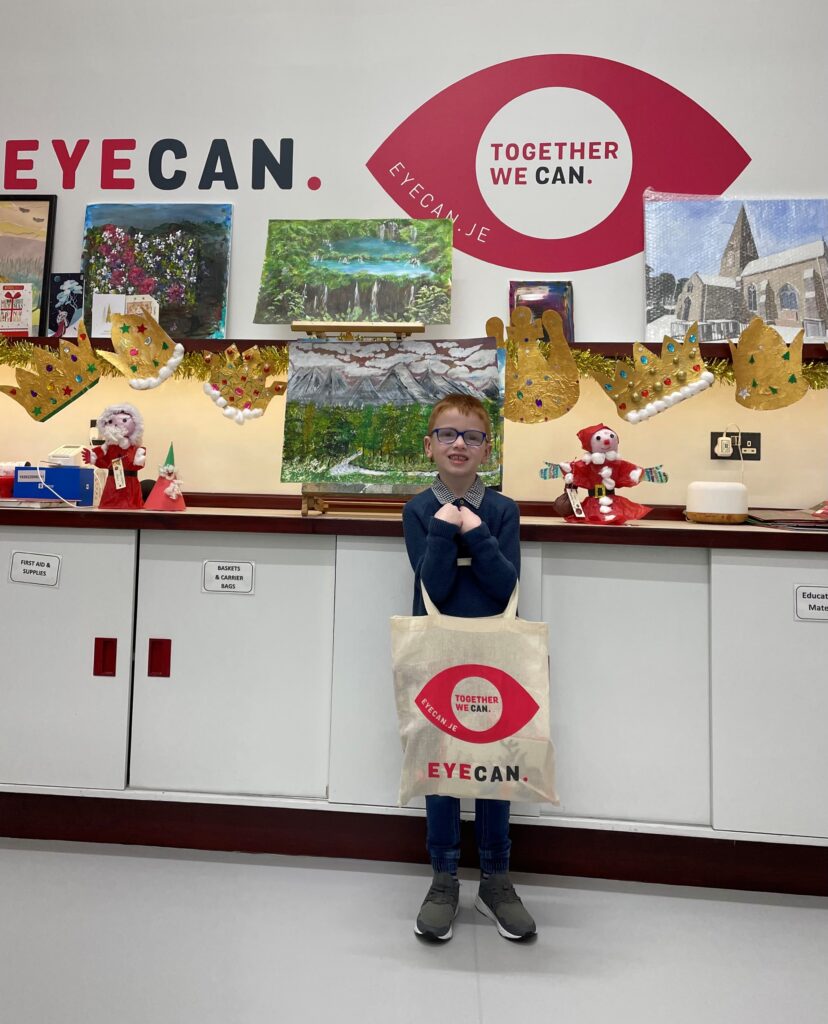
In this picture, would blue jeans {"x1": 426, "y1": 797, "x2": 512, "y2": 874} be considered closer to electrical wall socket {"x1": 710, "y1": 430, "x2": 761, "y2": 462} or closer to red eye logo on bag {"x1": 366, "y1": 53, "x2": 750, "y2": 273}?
electrical wall socket {"x1": 710, "y1": 430, "x2": 761, "y2": 462}

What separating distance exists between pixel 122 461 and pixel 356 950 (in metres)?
1.47

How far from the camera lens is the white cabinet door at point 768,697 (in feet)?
5.85

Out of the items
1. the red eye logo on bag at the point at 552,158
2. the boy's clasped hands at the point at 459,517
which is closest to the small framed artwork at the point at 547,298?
the red eye logo on bag at the point at 552,158

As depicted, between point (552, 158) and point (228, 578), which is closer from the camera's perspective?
point (228, 578)

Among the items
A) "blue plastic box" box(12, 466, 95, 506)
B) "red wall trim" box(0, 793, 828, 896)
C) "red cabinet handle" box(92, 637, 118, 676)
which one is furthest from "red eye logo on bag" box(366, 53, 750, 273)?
"red wall trim" box(0, 793, 828, 896)

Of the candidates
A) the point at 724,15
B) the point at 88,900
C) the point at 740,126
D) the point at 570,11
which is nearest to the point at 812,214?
the point at 740,126

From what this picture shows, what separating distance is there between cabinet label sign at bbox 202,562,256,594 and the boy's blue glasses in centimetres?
64

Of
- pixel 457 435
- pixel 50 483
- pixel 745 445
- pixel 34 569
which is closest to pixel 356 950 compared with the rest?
pixel 457 435

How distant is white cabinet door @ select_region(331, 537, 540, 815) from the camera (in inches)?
74.1

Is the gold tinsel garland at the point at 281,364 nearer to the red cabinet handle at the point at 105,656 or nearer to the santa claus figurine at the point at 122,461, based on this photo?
the santa claus figurine at the point at 122,461

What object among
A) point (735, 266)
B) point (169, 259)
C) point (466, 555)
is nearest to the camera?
point (466, 555)

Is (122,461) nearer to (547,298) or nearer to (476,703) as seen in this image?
(476,703)

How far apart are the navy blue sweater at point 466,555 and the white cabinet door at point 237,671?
0.34 m

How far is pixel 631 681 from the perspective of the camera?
1.86m
